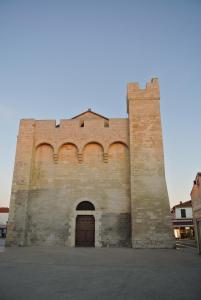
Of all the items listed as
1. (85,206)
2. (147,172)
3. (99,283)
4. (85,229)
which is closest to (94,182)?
(85,206)

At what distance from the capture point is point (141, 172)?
39.8ft

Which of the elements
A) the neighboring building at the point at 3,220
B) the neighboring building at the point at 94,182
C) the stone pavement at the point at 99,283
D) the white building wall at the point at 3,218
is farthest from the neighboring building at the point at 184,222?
the white building wall at the point at 3,218

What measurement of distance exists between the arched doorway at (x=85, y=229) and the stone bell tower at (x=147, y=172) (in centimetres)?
230

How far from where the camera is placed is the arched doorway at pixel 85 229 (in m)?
12.0

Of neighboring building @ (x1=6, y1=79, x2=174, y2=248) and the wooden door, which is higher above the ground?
neighboring building @ (x1=6, y1=79, x2=174, y2=248)

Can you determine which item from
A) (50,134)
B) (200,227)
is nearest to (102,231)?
(200,227)

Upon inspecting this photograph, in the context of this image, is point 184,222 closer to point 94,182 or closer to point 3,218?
point 94,182

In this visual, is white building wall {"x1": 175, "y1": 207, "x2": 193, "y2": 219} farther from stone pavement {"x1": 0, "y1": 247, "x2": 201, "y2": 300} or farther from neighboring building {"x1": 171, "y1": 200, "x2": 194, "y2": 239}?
stone pavement {"x1": 0, "y1": 247, "x2": 201, "y2": 300}

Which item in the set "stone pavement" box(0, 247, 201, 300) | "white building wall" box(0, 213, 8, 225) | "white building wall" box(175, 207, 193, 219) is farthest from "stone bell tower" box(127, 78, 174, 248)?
"white building wall" box(0, 213, 8, 225)

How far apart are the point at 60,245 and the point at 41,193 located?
297cm

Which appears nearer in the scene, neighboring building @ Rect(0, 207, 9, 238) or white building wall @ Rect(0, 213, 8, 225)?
neighboring building @ Rect(0, 207, 9, 238)

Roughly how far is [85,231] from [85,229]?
0.33 feet

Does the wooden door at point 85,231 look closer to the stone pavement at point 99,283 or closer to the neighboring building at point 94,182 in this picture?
the neighboring building at point 94,182

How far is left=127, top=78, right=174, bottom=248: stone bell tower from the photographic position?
11.1m
